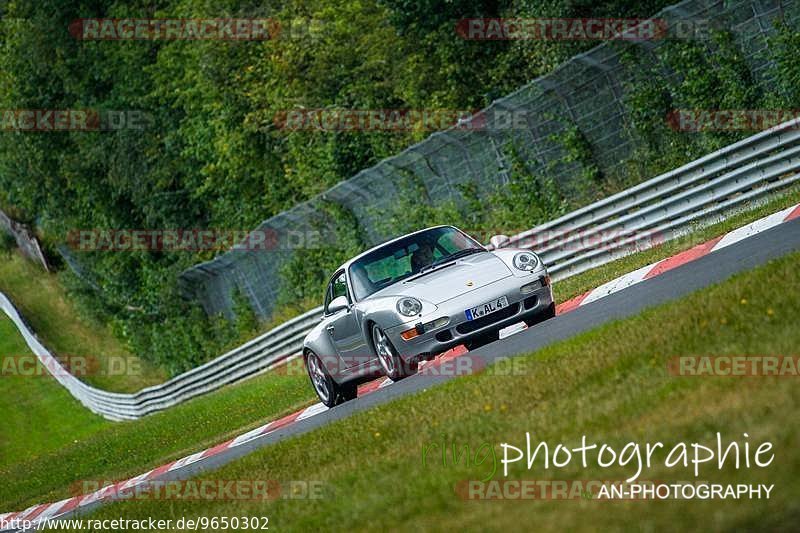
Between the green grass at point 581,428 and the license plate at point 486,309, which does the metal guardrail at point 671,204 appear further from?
the green grass at point 581,428

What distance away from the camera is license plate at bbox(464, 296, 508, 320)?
13.3m

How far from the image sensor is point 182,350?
4488cm

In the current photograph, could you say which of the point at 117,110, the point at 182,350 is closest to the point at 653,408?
the point at 182,350

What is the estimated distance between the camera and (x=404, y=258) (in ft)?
48.2

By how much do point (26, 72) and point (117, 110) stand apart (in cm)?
762

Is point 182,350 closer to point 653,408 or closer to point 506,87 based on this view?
point 506,87

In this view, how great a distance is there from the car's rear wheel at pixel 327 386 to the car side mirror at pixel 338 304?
1.11 metres

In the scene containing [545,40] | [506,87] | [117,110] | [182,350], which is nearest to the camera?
[545,40]

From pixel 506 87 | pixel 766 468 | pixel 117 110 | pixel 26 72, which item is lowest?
pixel 766 468

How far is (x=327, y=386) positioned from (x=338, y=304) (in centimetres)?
155

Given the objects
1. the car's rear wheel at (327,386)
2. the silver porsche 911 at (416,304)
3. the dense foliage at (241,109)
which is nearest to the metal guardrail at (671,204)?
the dense foliage at (241,109)

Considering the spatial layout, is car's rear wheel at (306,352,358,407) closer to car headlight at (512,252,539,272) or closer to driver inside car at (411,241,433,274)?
driver inside car at (411,241,433,274)

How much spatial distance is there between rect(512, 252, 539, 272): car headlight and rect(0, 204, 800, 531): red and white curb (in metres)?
1.13

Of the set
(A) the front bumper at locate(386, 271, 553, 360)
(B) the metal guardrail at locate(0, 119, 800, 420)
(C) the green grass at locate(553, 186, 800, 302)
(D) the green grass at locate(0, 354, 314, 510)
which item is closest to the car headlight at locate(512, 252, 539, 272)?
(A) the front bumper at locate(386, 271, 553, 360)
